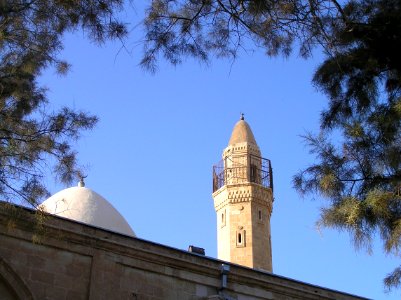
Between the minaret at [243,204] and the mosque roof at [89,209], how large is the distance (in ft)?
32.4

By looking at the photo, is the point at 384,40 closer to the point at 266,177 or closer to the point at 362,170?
the point at 362,170

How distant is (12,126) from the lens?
775 cm

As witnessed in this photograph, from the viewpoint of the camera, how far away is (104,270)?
11.7 meters

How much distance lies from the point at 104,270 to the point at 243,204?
16.1 metres

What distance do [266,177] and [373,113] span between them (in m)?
20.8

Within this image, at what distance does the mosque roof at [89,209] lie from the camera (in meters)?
16.9

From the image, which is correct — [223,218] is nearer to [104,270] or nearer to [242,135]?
[242,135]

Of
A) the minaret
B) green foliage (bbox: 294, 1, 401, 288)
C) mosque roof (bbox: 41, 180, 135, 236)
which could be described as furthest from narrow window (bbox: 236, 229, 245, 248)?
green foliage (bbox: 294, 1, 401, 288)

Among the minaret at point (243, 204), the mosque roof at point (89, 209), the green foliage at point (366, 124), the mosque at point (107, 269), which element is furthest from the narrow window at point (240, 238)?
the green foliage at point (366, 124)

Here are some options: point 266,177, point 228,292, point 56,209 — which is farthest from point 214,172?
point 228,292

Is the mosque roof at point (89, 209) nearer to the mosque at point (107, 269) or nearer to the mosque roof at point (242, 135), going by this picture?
the mosque at point (107, 269)

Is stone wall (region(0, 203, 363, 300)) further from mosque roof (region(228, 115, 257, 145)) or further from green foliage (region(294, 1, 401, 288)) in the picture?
mosque roof (region(228, 115, 257, 145))

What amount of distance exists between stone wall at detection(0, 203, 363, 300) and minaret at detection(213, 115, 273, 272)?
13.5 m

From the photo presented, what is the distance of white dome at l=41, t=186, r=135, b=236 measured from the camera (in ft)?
55.5
